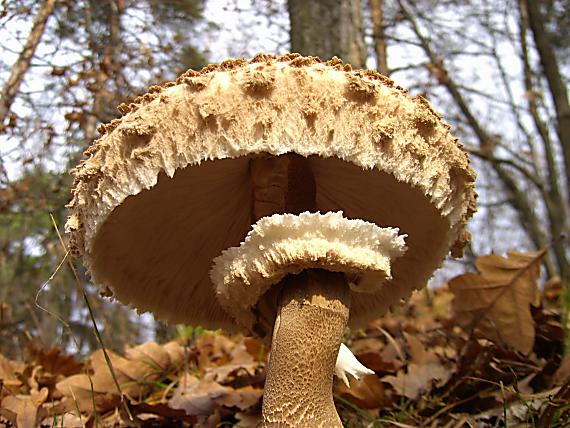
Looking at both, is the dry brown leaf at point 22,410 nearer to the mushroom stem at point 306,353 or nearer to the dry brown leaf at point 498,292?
the mushroom stem at point 306,353

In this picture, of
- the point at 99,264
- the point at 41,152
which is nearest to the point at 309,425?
the point at 99,264

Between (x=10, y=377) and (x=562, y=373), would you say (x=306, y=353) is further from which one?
(x=10, y=377)

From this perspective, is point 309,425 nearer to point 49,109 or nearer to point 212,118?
point 212,118

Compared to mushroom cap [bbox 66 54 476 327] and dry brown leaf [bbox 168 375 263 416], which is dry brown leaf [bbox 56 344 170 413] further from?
mushroom cap [bbox 66 54 476 327]

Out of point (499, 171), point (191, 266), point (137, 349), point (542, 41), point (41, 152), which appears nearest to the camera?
point (191, 266)

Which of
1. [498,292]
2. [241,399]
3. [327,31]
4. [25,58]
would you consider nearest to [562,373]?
[498,292]

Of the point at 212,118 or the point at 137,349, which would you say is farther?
the point at 137,349

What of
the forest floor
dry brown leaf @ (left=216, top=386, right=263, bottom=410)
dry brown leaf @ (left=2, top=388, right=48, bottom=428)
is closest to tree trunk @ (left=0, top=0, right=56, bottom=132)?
the forest floor
